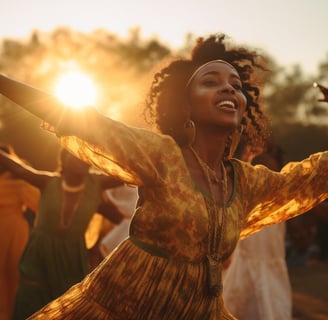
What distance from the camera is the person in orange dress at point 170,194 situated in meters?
2.90

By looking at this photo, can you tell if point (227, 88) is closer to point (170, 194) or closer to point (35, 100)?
point (170, 194)

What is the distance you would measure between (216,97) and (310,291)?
11062 mm

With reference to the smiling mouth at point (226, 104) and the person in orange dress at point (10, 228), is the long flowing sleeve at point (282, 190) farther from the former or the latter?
the person in orange dress at point (10, 228)

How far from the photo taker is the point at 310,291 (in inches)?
535

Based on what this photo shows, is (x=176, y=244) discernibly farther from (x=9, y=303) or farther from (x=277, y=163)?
(x=9, y=303)

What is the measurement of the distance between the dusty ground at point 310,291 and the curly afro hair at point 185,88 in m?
7.03

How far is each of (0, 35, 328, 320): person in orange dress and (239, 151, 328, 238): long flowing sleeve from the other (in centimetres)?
5

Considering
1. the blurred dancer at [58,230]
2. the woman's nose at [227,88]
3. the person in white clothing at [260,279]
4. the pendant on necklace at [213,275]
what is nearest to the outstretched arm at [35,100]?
the woman's nose at [227,88]

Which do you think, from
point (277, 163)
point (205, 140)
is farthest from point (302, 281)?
point (205, 140)

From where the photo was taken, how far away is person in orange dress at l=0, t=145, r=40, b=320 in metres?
7.12

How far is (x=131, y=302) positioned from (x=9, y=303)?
4.48 meters

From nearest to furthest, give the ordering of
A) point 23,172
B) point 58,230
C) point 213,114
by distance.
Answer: point 213,114, point 58,230, point 23,172

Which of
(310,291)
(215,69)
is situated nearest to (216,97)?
(215,69)

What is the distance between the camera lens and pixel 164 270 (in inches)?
119
